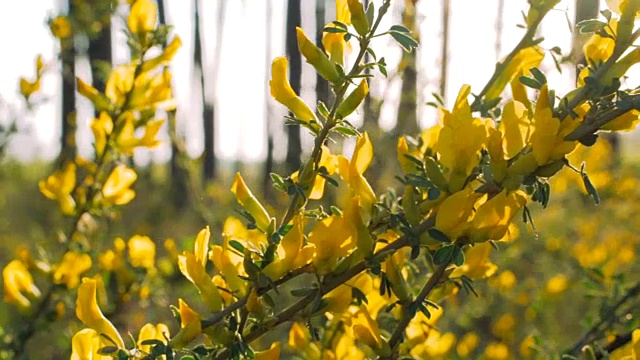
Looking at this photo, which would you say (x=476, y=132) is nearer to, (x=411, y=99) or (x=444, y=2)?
(x=444, y=2)

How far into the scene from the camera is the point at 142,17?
1.21 m

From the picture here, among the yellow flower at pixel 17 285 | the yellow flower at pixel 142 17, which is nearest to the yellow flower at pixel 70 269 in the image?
the yellow flower at pixel 17 285

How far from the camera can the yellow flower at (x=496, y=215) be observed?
2.31ft

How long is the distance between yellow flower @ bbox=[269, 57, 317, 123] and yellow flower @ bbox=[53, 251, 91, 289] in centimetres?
73

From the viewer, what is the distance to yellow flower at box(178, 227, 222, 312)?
2.49 ft

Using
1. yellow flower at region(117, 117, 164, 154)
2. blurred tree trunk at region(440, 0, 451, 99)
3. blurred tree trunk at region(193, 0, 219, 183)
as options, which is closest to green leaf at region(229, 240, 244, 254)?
yellow flower at region(117, 117, 164, 154)

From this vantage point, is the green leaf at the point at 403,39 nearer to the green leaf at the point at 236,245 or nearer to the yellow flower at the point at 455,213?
the yellow flower at the point at 455,213

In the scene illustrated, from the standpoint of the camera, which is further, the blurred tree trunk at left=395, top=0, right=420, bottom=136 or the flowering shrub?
the blurred tree trunk at left=395, top=0, right=420, bottom=136

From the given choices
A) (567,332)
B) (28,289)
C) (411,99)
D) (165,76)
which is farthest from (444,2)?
(567,332)

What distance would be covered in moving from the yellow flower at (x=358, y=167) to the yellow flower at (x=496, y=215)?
5.2 inches

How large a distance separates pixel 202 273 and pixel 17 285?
0.62m

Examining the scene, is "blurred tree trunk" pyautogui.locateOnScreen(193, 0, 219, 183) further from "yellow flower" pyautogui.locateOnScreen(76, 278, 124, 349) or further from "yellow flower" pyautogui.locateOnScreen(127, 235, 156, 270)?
"yellow flower" pyautogui.locateOnScreen(76, 278, 124, 349)

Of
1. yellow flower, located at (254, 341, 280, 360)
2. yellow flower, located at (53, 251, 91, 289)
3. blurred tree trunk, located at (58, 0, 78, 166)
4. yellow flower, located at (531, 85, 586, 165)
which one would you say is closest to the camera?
yellow flower, located at (531, 85, 586, 165)

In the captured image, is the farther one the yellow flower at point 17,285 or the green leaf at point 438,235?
the yellow flower at point 17,285
